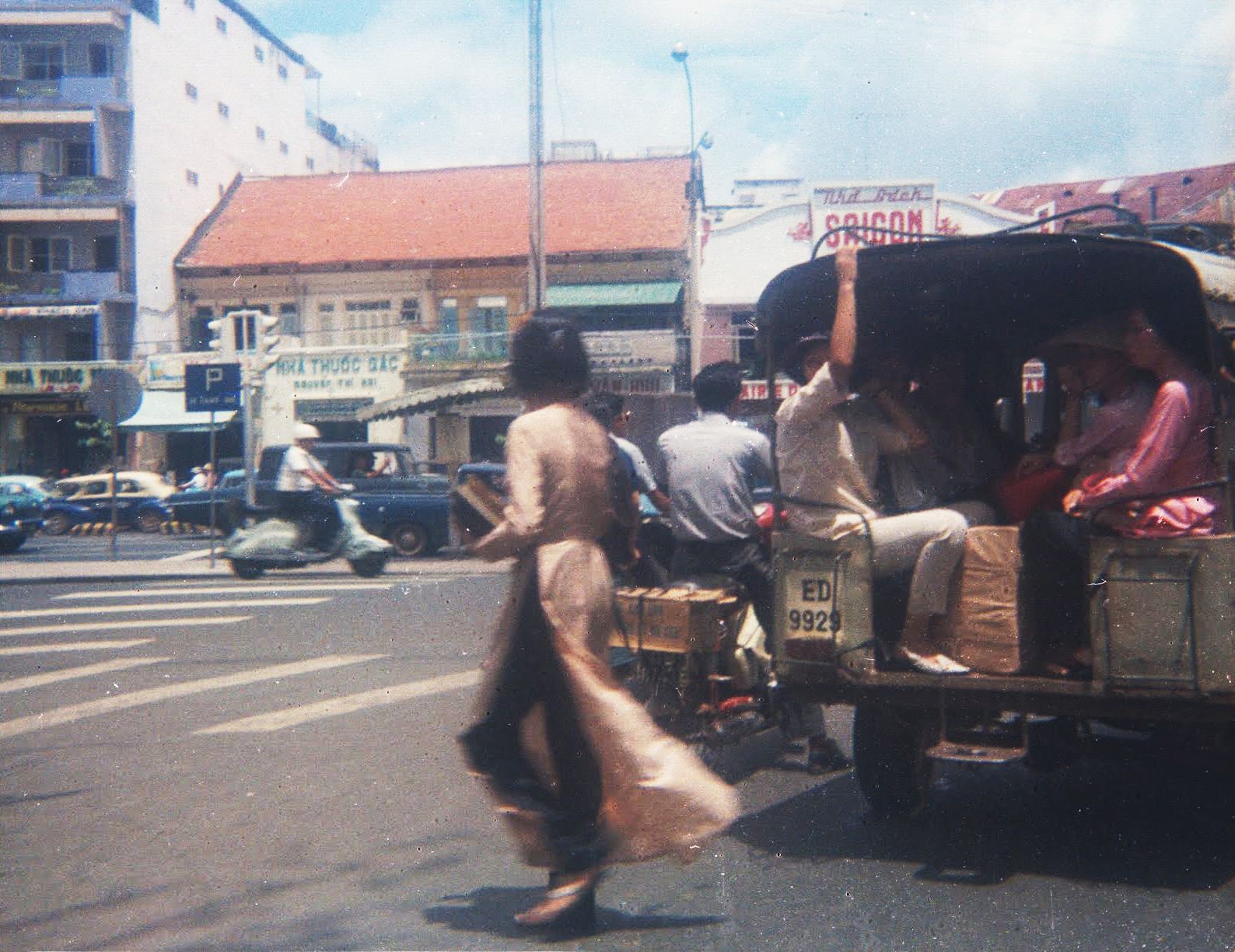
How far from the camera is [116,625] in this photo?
11.8 m

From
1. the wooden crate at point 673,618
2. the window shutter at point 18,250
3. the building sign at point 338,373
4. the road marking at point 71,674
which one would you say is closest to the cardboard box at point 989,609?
the wooden crate at point 673,618

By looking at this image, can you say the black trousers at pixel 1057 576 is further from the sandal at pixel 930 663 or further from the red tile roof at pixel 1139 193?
the red tile roof at pixel 1139 193

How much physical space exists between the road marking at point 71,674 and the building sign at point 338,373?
2692 centimetres

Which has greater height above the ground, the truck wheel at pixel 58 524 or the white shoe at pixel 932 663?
the white shoe at pixel 932 663

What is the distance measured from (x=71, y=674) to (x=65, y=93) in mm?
37171

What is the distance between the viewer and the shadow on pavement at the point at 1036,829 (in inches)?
176

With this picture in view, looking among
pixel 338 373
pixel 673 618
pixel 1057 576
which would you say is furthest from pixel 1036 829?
pixel 338 373

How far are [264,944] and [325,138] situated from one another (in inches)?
2144

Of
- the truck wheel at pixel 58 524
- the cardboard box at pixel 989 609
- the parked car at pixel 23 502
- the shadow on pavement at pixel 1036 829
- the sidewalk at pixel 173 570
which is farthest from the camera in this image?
the truck wheel at pixel 58 524

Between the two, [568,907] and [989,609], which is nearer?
[568,907]

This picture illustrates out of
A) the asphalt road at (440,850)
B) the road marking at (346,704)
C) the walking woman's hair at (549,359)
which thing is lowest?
the road marking at (346,704)

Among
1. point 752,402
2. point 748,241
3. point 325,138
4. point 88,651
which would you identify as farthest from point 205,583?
point 325,138

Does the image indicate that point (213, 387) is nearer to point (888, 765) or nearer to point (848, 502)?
point (848, 502)

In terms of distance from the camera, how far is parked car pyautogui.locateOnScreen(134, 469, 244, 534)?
23.9 metres
